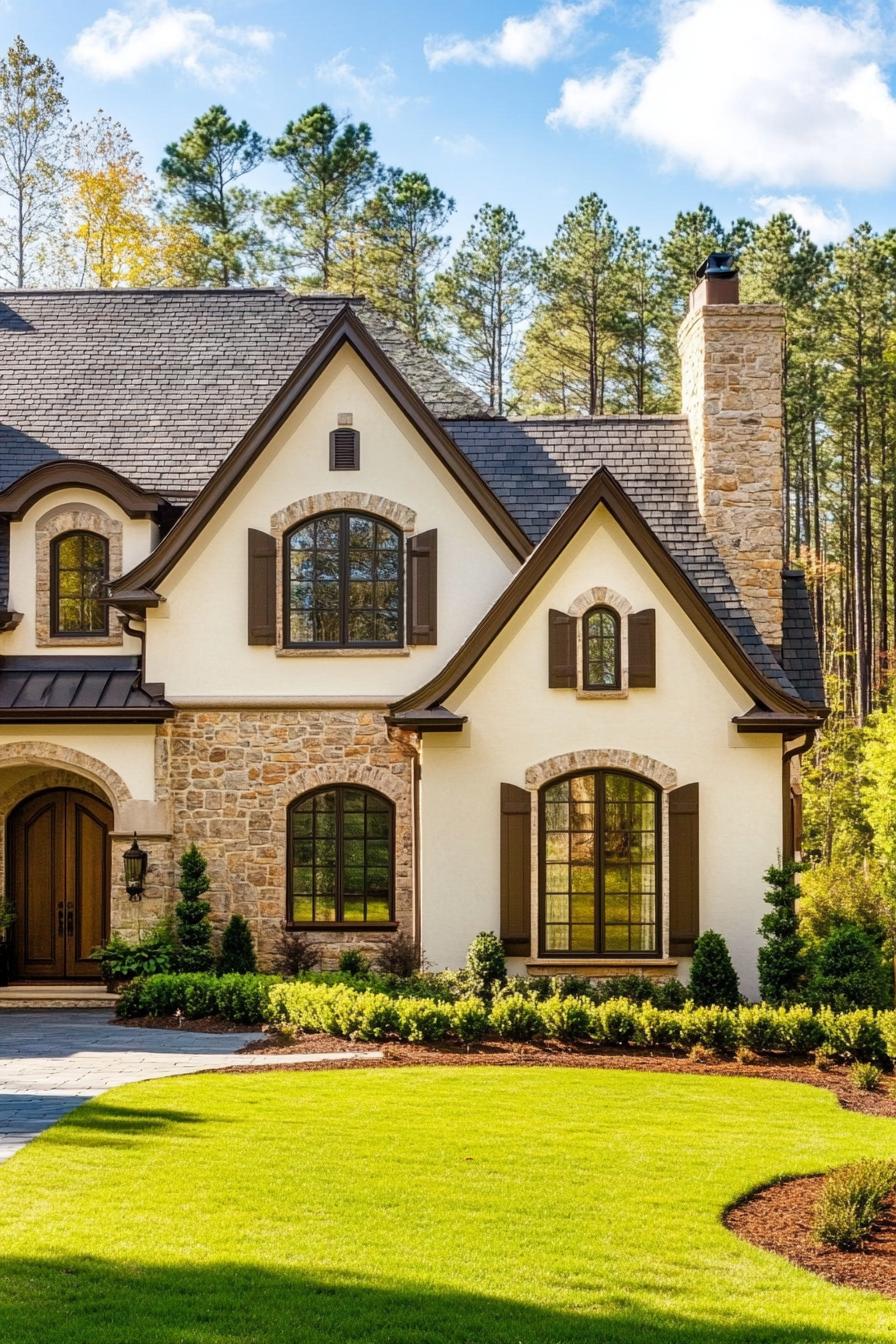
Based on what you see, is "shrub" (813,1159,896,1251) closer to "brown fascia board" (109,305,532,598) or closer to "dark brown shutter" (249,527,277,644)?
"brown fascia board" (109,305,532,598)

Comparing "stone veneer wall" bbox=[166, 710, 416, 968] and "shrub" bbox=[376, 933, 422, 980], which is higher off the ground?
"stone veneer wall" bbox=[166, 710, 416, 968]

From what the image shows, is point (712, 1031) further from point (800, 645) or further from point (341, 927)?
point (800, 645)

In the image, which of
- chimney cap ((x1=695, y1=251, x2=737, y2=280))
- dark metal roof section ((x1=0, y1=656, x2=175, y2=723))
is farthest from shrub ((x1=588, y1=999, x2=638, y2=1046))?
chimney cap ((x1=695, y1=251, x2=737, y2=280))

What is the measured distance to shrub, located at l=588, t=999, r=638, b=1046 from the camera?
522 inches

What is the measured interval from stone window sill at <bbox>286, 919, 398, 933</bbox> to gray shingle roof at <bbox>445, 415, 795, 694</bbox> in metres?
5.26

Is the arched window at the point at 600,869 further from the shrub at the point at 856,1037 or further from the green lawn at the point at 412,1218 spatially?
the green lawn at the point at 412,1218

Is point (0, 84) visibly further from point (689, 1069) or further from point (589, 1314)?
point (589, 1314)

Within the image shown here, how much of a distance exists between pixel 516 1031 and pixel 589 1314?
7.15 m

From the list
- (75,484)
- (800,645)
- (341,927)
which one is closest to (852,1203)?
(341,927)

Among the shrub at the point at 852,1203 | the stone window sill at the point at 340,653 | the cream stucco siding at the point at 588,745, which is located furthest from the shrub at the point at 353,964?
the shrub at the point at 852,1203

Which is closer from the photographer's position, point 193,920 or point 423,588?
point 193,920

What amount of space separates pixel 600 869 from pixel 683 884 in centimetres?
97

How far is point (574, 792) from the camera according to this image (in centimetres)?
1588

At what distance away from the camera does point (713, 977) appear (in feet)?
49.3
